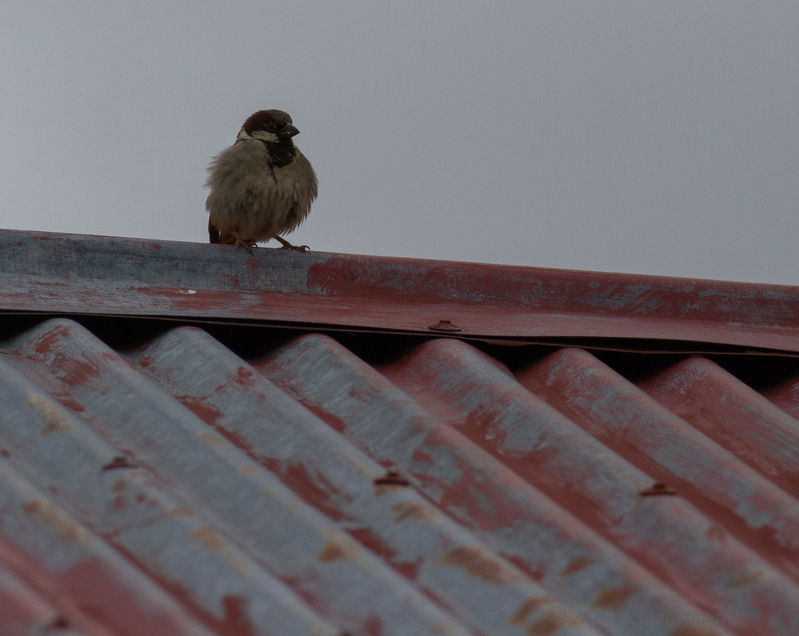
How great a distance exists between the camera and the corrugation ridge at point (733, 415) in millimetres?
2238

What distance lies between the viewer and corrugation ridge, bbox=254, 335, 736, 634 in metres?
1.58

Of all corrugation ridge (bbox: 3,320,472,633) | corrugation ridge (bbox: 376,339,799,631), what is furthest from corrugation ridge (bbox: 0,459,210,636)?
corrugation ridge (bbox: 376,339,799,631)

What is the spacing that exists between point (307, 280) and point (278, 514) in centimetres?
133

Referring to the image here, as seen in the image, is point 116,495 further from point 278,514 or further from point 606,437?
point 606,437

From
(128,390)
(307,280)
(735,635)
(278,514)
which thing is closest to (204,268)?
(307,280)

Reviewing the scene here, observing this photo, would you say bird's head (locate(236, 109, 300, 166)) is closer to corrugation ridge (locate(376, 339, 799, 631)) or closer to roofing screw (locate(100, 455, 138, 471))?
corrugation ridge (locate(376, 339, 799, 631))

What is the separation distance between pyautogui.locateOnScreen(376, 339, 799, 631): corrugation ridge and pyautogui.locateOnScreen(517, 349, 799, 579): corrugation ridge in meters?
0.06

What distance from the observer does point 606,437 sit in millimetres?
2229

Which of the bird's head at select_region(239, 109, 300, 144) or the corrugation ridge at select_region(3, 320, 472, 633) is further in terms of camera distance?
the bird's head at select_region(239, 109, 300, 144)

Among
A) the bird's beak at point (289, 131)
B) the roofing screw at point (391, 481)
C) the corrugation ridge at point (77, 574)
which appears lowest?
the corrugation ridge at point (77, 574)

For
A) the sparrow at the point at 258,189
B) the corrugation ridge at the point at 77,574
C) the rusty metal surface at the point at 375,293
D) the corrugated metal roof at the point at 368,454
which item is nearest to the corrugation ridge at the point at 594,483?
the corrugated metal roof at the point at 368,454

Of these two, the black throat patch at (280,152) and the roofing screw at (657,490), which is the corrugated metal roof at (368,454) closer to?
the roofing screw at (657,490)

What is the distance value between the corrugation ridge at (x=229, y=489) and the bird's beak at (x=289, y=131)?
7.65 ft

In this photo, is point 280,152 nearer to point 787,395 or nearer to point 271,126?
point 271,126
